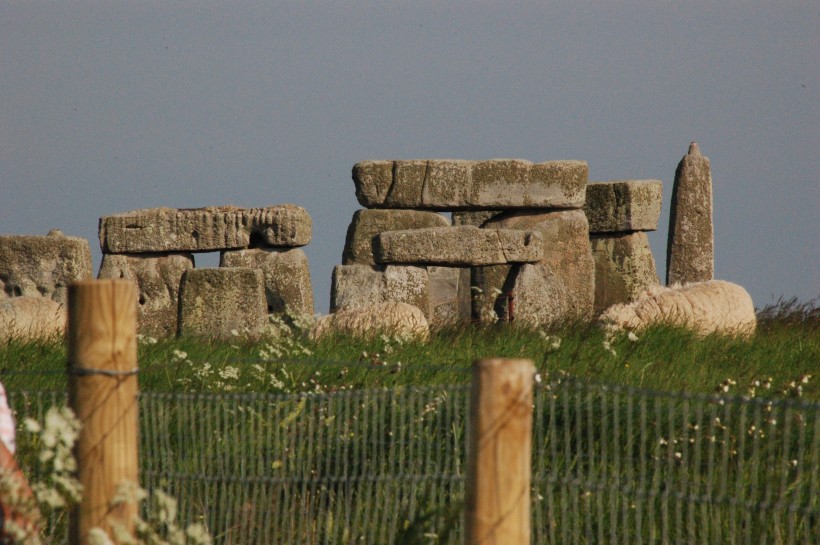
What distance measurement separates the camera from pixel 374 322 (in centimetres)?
1176

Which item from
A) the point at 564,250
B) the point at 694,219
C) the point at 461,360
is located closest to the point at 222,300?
the point at 564,250

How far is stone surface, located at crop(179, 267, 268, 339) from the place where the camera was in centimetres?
1345

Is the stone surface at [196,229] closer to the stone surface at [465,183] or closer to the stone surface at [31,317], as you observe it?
the stone surface at [465,183]

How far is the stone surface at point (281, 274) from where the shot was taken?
15.9m

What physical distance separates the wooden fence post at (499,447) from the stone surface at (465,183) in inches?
468

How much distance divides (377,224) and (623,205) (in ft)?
12.5

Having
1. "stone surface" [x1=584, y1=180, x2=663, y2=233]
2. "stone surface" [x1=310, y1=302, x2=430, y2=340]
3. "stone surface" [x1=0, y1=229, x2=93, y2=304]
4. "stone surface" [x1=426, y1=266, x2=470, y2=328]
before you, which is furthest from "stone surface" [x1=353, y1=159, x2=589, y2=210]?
"stone surface" [x1=0, y1=229, x2=93, y2=304]

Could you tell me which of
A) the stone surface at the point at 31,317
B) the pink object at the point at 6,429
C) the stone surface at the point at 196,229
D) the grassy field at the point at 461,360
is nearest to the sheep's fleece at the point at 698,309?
the grassy field at the point at 461,360

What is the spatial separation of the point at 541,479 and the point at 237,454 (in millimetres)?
2010

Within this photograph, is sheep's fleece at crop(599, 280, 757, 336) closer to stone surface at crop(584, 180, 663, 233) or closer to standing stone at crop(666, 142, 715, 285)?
stone surface at crop(584, 180, 663, 233)

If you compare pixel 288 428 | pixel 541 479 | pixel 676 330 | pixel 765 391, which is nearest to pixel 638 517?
pixel 541 479

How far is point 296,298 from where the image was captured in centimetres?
1585

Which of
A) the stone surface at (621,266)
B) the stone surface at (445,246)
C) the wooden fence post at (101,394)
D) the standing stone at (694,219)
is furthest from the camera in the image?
the standing stone at (694,219)

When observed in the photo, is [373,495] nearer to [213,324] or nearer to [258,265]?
[213,324]
